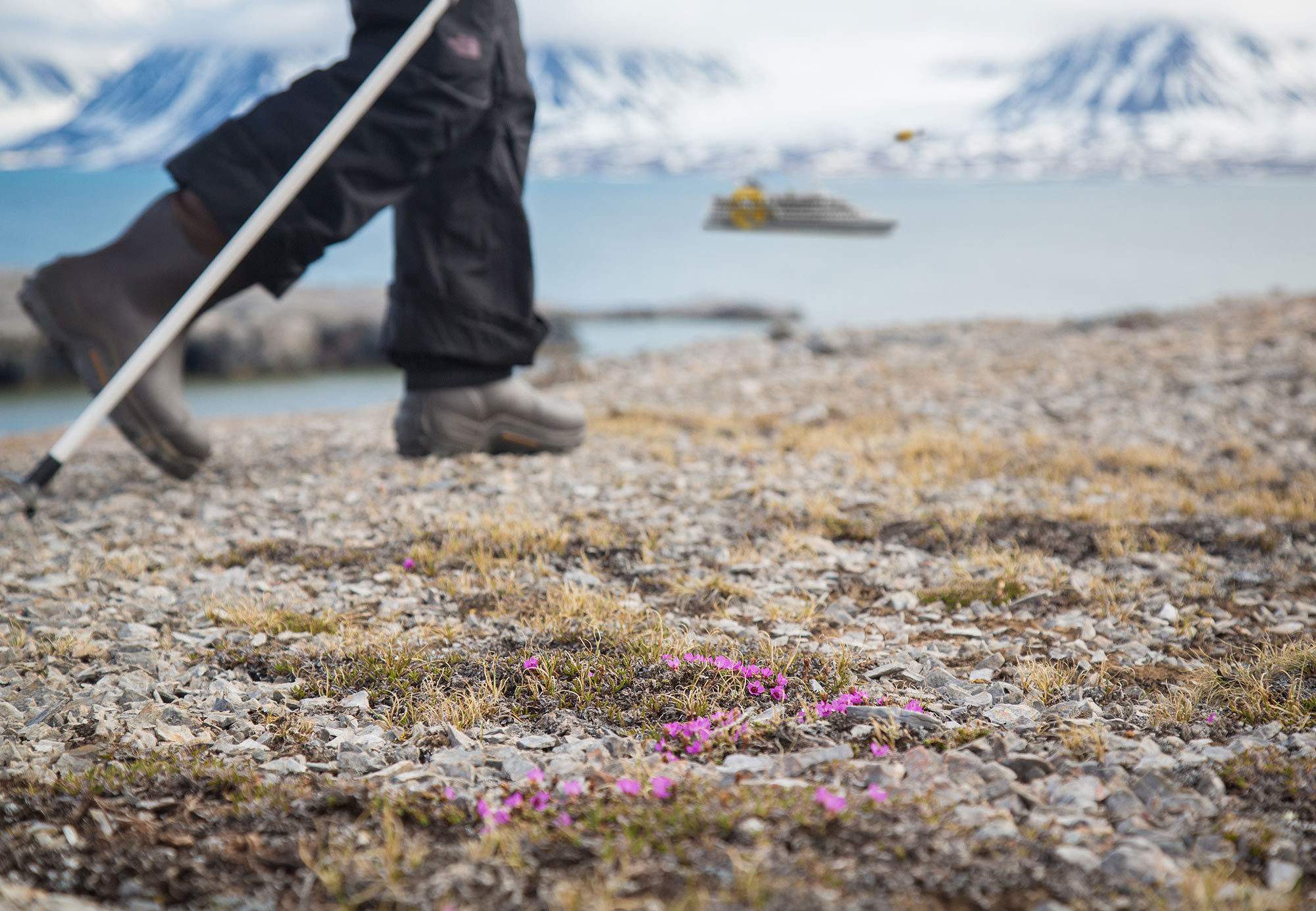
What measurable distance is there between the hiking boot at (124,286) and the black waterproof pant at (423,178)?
30 cm

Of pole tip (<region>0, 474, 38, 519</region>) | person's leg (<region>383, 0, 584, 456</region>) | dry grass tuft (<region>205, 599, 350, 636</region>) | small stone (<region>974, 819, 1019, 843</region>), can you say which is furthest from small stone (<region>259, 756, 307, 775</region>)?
person's leg (<region>383, 0, 584, 456</region>)

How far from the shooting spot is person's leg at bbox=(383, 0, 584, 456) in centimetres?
641

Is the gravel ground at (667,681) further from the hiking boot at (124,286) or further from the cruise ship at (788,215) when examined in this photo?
the cruise ship at (788,215)

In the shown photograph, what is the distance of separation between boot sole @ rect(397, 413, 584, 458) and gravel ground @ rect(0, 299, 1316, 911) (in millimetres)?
183

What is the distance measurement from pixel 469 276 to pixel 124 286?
2221 millimetres

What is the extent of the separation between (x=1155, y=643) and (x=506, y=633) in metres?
3.21

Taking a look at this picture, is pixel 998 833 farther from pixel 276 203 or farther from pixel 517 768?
pixel 276 203

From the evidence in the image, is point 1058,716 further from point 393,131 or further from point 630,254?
point 630,254

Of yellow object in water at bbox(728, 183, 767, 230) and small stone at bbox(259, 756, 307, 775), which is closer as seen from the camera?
small stone at bbox(259, 756, 307, 775)

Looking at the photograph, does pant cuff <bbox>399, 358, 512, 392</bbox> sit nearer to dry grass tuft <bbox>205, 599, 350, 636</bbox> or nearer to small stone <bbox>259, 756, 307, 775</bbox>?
dry grass tuft <bbox>205, 599, 350, 636</bbox>

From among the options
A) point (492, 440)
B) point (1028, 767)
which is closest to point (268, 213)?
point (492, 440)

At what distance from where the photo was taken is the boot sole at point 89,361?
578cm

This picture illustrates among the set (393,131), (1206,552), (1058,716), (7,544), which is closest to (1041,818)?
(1058,716)

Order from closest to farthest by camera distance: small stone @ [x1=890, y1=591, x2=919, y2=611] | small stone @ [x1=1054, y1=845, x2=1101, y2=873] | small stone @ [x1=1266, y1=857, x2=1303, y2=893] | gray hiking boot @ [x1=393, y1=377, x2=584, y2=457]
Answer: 1. small stone @ [x1=1266, y1=857, x2=1303, y2=893]
2. small stone @ [x1=1054, y1=845, x2=1101, y2=873]
3. small stone @ [x1=890, y1=591, x2=919, y2=611]
4. gray hiking boot @ [x1=393, y1=377, x2=584, y2=457]
